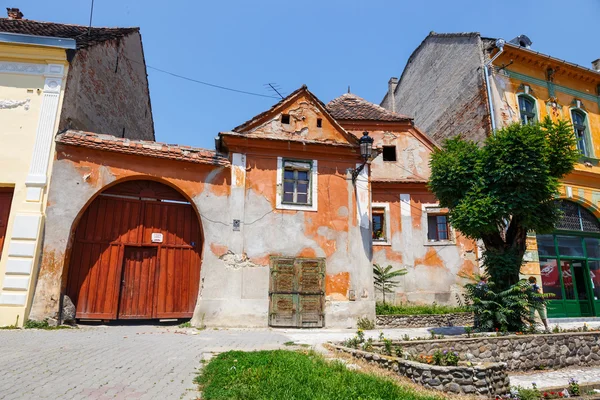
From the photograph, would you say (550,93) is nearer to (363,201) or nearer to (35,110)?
(363,201)

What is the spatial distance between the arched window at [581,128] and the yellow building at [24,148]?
20.4 metres

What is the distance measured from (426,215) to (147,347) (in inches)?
508

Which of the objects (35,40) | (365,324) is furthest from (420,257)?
(35,40)

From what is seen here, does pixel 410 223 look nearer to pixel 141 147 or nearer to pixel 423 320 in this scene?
pixel 423 320

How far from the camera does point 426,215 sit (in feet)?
55.6

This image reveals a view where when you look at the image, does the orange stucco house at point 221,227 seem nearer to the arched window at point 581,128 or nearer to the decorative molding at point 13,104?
the decorative molding at point 13,104

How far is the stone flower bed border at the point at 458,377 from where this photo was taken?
236 inches

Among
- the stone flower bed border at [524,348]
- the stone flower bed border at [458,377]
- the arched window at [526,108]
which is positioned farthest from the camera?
the arched window at [526,108]

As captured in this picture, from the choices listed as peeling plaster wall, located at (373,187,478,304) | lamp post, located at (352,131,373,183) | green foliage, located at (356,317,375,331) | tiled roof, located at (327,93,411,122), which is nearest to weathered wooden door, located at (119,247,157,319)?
green foliage, located at (356,317,375,331)

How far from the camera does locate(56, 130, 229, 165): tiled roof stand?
1057cm

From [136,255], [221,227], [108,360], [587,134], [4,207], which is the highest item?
[587,134]

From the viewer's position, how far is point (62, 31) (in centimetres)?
1306

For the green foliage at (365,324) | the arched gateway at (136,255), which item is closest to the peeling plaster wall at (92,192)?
the arched gateway at (136,255)

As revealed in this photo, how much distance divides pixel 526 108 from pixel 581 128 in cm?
333
